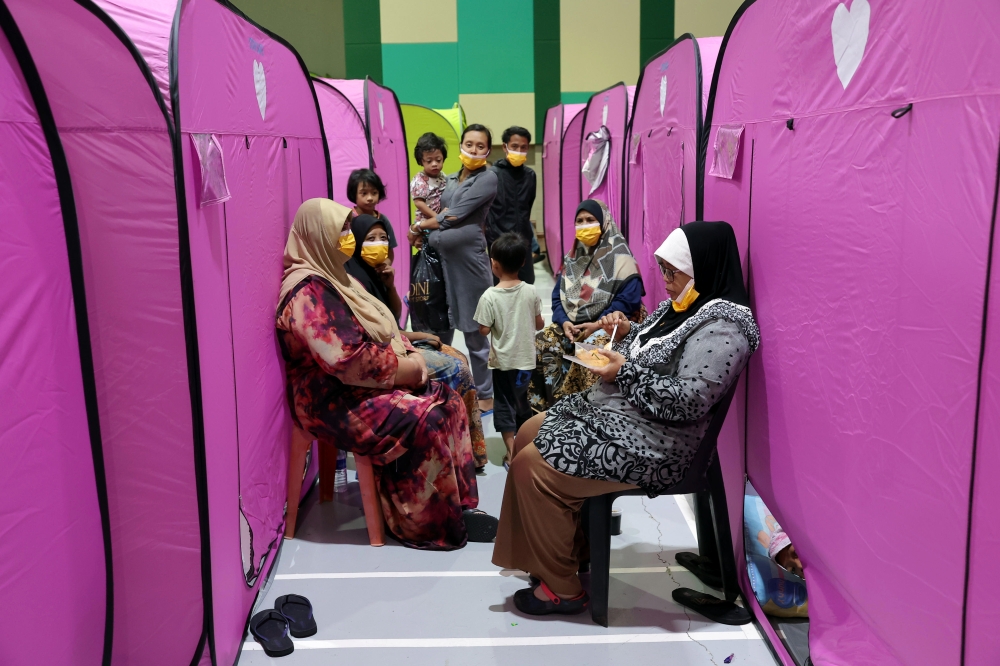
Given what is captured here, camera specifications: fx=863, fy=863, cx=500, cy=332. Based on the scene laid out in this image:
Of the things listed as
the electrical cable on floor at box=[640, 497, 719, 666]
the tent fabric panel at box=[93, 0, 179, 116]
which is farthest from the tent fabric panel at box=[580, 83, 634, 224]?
the tent fabric panel at box=[93, 0, 179, 116]

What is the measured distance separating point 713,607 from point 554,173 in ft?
21.9

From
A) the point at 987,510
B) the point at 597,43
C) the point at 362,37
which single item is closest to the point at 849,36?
the point at 987,510

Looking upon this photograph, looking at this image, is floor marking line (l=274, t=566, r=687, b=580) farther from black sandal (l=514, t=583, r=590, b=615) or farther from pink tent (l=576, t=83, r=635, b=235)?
pink tent (l=576, t=83, r=635, b=235)

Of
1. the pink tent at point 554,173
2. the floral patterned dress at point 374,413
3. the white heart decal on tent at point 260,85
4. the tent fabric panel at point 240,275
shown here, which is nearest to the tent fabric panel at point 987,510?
the tent fabric panel at point 240,275

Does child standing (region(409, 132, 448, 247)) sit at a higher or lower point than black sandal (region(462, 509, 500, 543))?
higher

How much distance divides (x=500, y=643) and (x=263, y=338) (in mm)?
1133

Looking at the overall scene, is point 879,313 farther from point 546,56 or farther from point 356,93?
point 546,56

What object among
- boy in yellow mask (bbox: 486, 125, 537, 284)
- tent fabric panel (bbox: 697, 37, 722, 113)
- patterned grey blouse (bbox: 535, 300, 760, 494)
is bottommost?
patterned grey blouse (bbox: 535, 300, 760, 494)

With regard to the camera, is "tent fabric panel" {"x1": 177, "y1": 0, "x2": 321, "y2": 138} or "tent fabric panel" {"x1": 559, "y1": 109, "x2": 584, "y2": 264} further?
"tent fabric panel" {"x1": 559, "y1": 109, "x2": 584, "y2": 264}

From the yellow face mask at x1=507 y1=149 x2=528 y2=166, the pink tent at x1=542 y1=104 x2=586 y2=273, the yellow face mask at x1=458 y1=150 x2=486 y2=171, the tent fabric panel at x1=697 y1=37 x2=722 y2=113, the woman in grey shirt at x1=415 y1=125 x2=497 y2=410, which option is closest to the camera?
the tent fabric panel at x1=697 y1=37 x2=722 y2=113

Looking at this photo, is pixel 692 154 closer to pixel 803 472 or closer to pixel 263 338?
pixel 803 472

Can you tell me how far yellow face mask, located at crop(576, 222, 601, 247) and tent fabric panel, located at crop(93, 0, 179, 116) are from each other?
192 cm

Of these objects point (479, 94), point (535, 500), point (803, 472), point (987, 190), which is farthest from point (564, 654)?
point (479, 94)

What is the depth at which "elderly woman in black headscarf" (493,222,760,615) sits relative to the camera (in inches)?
88.4
